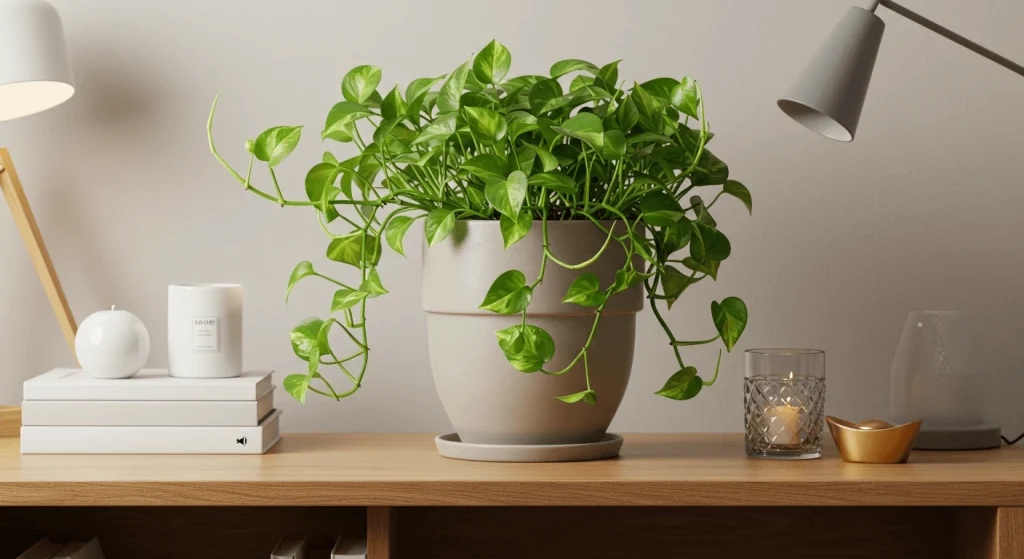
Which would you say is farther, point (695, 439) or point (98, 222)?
point (98, 222)

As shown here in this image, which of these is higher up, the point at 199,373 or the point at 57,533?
the point at 199,373

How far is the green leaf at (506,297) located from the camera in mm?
1039

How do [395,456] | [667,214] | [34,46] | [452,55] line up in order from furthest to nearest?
1. [452,55]
2. [34,46]
3. [395,456]
4. [667,214]

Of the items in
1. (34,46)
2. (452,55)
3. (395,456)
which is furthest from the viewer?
(452,55)

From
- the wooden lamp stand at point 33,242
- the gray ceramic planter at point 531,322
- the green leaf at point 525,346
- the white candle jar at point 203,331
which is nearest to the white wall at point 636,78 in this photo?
the wooden lamp stand at point 33,242

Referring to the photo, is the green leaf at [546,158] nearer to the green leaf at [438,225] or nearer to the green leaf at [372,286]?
the green leaf at [438,225]

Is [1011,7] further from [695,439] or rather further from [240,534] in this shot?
[240,534]

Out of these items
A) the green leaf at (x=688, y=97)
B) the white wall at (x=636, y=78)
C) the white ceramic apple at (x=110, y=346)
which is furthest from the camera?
the white wall at (x=636, y=78)

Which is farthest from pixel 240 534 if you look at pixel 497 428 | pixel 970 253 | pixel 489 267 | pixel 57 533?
pixel 970 253

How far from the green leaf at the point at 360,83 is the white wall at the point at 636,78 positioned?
35cm

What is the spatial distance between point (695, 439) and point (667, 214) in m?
0.40

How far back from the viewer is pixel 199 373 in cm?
122

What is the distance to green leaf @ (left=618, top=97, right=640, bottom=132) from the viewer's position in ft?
3.53

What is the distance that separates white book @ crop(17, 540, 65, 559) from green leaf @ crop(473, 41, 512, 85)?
0.76 metres
